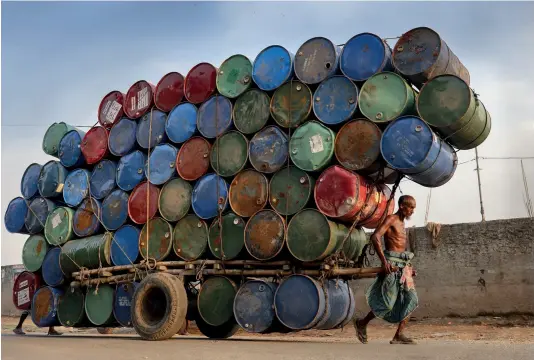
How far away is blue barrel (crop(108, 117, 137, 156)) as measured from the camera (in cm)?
898

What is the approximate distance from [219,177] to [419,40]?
3149mm

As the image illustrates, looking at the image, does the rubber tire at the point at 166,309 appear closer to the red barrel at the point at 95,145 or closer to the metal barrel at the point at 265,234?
the metal barrel at the point at 265,234

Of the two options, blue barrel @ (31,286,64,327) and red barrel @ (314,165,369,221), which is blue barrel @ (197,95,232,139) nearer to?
red barrel @ (314,165,369,221)

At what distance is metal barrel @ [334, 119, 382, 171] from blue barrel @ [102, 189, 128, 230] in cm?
359

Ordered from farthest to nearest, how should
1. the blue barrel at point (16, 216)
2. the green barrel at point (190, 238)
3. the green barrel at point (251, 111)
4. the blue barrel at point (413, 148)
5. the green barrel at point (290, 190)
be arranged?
the blue barrel at point (16, 216)
the green barrel at point (190, 238)
the green barrel at point (251, 111)
the green barrel at point (290, 190)
the blue barrel at point (413, 148)

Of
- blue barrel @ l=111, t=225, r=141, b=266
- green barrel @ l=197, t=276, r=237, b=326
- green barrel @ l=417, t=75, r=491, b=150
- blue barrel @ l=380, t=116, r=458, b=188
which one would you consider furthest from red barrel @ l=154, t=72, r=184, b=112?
green barrel @ l=417, t=75, r=491, b=150

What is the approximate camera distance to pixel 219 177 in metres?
7.82

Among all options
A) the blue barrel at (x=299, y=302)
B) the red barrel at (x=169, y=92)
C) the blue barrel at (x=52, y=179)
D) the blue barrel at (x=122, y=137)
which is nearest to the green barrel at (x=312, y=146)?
the blue barrel at (x=299, y=302)

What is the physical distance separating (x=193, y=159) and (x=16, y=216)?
4194mm

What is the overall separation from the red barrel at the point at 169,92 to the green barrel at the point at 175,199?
1.24m

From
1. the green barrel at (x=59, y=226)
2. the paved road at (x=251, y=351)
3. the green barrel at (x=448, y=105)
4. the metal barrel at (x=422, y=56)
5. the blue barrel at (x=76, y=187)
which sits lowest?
the paved road at (x=251, y=351)

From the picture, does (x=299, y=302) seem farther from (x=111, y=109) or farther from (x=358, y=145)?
(x=111, y=109)

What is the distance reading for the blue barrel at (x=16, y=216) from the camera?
10195 millimetres

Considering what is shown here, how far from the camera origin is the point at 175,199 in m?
8.17
